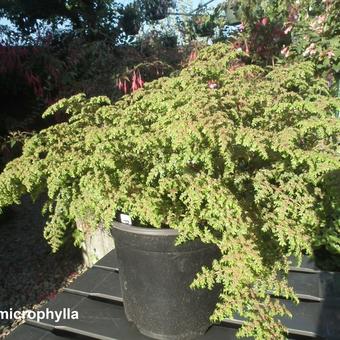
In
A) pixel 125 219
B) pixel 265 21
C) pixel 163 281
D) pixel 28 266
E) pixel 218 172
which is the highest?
pixel 265 21

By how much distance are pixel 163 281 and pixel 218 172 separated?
0.40m

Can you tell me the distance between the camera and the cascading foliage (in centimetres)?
110

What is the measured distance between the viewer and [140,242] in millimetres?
1260

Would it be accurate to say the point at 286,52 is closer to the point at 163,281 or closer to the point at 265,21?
the point at 265,21

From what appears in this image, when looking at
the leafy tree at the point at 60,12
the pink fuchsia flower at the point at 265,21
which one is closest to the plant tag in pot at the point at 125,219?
the pink fuchsia flower at the point at 265,21

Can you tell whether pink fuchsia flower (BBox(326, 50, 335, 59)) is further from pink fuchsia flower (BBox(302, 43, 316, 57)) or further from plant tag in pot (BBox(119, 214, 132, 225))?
plant tag in pot (BBox(119, 214, 132, 225))

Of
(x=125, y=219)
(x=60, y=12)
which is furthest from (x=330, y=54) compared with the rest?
(x=60, y=12)

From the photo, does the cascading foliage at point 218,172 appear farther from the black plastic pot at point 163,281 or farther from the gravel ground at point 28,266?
the gravel ground at point 28,266

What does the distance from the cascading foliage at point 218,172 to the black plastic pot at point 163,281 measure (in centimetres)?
5

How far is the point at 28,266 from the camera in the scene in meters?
3.17

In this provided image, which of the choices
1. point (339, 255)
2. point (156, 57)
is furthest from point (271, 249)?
point (156, 57)

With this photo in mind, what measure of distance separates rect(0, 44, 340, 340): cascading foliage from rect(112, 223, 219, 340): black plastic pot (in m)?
0.05

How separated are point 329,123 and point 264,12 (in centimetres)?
292

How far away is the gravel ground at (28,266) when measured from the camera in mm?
2744
